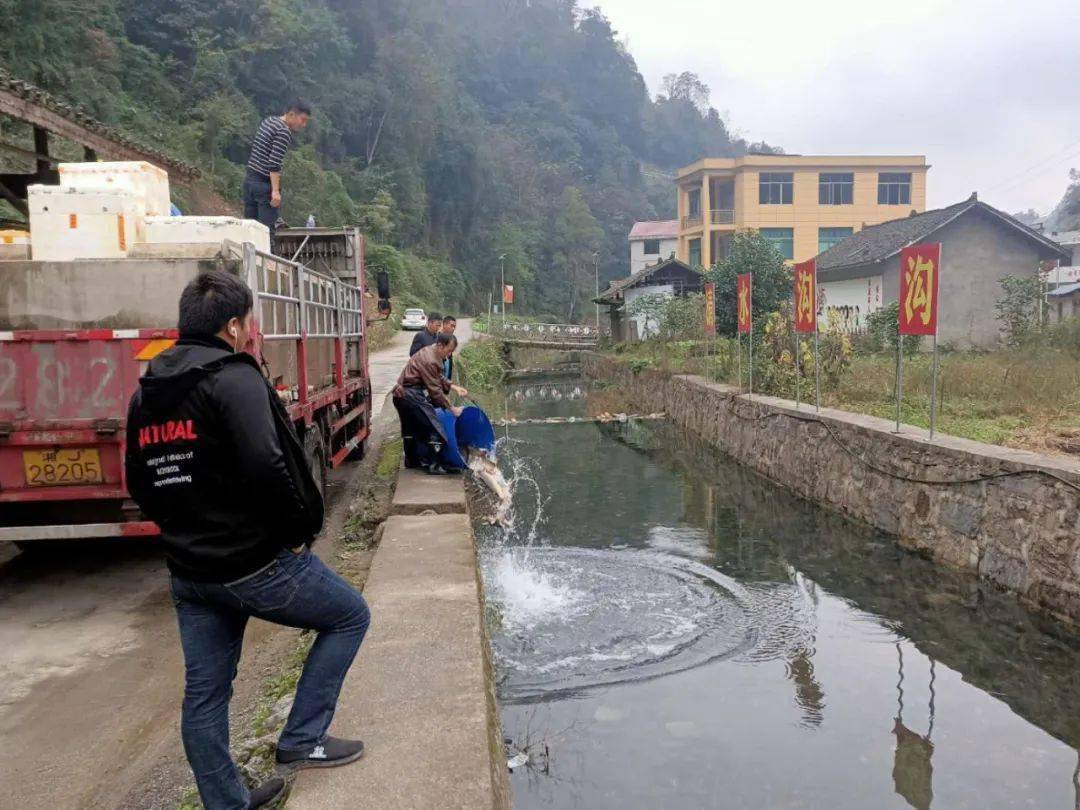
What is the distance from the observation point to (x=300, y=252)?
9789 mm

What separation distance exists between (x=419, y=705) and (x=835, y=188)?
1867 inches

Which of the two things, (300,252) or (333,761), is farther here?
(300,252)

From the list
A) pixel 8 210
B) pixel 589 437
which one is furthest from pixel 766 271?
pixel 8 210

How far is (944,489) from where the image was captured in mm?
8922

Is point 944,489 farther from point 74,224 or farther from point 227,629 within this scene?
point 74,224

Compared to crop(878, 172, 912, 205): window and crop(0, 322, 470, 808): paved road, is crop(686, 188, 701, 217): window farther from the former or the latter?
crop(0, 322, 470, 808): paved road

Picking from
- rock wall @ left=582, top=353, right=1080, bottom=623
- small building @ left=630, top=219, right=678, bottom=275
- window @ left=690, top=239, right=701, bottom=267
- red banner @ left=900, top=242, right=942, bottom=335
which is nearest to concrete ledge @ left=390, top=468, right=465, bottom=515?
rock wall @ left=582, top=353, right=1080, bottom=623

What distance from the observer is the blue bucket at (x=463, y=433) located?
27.1 ft

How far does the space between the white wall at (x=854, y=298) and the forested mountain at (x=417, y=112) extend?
23.1m

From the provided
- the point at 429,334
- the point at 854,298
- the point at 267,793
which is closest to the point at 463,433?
the point at 429,334

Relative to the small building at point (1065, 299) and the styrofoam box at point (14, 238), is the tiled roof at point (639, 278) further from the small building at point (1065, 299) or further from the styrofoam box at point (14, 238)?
the styrofoam box at point (14, 238)

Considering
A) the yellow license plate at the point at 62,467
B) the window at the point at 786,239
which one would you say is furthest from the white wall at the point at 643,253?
the yellow license plate at the point at 62,467

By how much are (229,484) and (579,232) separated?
71316 mm

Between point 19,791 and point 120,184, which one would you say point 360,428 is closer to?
point 120,184
